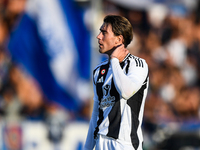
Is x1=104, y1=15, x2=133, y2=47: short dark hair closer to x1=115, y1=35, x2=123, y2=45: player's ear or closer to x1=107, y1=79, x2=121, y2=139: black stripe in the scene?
x1=115, y1=35, x2=123, y2=45: player's ear

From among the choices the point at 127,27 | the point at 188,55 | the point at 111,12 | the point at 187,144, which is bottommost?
the point at 187,144

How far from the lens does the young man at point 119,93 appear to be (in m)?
2.46

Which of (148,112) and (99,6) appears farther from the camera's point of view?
(148,112)

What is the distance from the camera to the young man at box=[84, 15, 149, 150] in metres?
2.46

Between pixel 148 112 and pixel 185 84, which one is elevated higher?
pixel 185 84

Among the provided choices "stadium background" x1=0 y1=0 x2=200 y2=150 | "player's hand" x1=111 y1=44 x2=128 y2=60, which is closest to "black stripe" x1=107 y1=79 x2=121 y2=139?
"player's hand" x1=111 y1=44 x2=128 y2=60

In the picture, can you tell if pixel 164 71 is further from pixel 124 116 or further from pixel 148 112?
pixel 124 116

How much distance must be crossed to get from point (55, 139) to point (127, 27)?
433 centimetres

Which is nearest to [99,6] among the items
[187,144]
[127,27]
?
[187,144]

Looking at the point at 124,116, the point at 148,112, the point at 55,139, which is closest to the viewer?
the point at 124,116

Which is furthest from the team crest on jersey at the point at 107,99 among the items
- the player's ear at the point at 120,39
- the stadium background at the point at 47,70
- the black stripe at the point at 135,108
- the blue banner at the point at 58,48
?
the blue banner at the point at 58,48

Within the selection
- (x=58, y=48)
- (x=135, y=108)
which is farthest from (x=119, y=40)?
(x=58, y=48)

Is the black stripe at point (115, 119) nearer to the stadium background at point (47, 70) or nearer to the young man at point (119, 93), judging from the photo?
the young man at point (119, 93)

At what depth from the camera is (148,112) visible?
281 inches
